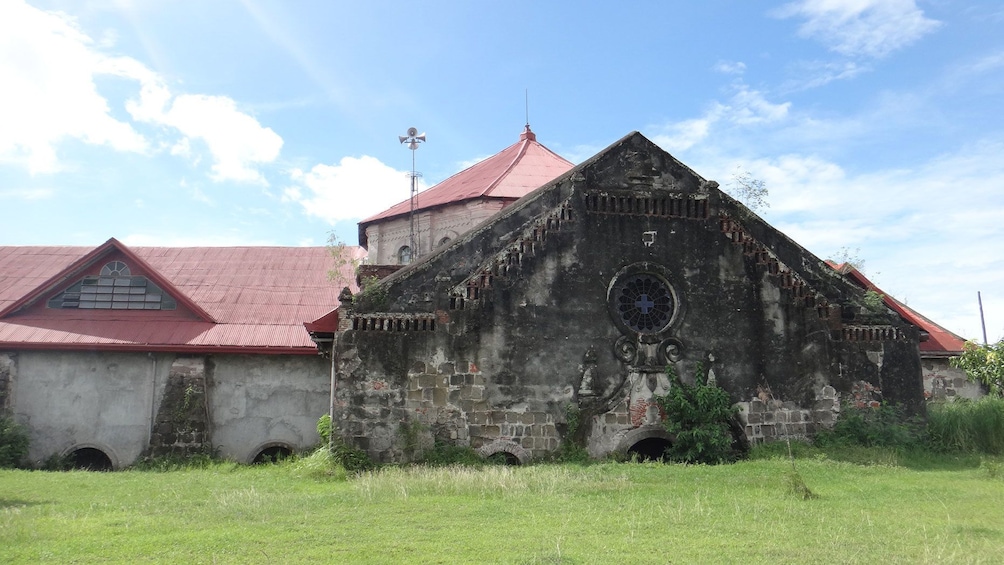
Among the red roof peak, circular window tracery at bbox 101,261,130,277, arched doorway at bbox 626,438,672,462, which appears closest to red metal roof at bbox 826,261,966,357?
arched doorway at bbox 626,438,672,462

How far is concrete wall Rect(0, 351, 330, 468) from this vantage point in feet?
57.3

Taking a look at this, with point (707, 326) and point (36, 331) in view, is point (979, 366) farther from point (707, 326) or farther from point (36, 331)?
point (36, 331)

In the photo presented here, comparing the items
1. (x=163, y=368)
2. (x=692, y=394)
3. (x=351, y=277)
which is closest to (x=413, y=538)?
(x=692, y=394)

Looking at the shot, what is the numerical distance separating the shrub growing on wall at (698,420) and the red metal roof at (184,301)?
8.44 metres

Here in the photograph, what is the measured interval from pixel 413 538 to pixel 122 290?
554 inches

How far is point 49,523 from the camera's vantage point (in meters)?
9.34

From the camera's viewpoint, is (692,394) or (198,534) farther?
(692,394)

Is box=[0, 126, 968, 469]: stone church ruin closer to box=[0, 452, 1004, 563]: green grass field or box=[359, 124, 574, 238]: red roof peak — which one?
box=[0, 452, 1004, 563]: green grass field

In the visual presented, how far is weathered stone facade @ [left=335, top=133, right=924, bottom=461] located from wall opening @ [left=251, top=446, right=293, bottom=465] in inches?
193

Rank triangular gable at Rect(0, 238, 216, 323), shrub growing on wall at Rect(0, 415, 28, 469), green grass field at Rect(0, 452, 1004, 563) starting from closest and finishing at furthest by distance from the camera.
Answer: green grass field at Rect(0, 452, 1004, 563)
shrub growing on wall at Rect(0, 415, 28, 469)
triangular gable at Rect(0, 238, 216, 323)

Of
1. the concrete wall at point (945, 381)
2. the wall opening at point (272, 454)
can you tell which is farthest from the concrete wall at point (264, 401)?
the concrete wall at point (945, 381)

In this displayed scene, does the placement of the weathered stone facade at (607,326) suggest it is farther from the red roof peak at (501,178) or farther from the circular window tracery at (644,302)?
the red roof peak at (501,178)

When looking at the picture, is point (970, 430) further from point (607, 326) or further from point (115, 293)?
point (115, 293)

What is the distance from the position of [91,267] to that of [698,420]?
1494 cm
